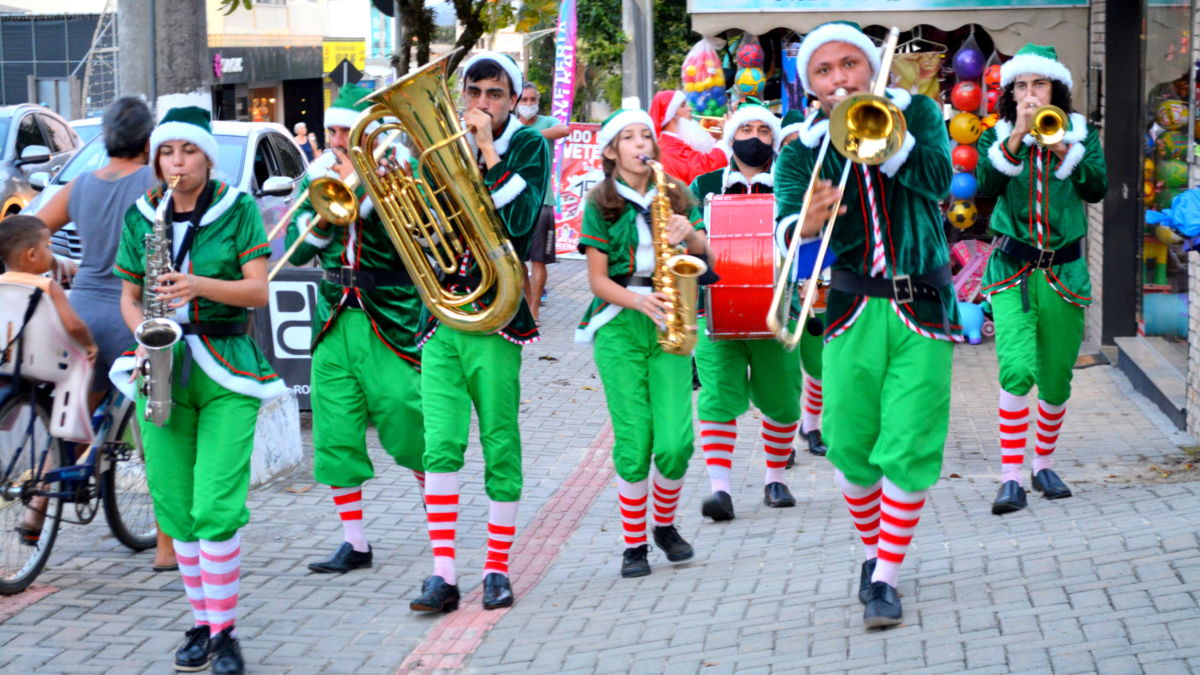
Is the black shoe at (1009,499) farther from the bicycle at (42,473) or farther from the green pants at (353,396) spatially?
the bicycle at (42,473)

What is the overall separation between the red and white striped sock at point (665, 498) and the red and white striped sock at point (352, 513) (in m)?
1.24

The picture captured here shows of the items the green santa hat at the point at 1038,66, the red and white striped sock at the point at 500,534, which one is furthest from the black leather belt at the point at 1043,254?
the red and white striped sock at the point at 500,534

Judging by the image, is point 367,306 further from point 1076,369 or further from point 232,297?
point 1076,369

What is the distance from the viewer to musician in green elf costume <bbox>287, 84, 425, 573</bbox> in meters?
6.18

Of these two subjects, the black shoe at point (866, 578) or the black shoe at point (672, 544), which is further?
the black shoe at point (672, 544)

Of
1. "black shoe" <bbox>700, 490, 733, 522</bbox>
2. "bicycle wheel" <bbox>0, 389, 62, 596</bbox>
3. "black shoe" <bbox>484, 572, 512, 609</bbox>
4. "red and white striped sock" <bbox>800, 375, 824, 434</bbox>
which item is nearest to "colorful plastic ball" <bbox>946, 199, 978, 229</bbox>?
"red and white striped sock" <bbox>800, 375, 824, 434</bbox>

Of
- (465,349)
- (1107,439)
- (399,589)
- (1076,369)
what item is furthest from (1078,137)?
(1076,369)

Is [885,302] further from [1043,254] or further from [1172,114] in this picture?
[1172,114]

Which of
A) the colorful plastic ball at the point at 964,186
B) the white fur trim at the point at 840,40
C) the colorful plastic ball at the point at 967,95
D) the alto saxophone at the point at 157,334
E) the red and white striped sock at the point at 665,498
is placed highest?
the colorful plastic ball at the point at 967,95

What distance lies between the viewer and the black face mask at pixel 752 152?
23.8 feet

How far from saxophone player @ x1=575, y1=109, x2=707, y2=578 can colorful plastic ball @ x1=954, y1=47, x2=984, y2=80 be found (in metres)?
6.70

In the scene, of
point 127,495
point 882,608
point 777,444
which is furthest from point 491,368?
point 777,444

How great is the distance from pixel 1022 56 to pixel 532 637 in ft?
11.8

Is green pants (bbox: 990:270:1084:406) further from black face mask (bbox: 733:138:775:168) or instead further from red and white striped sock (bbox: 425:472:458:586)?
red and white striped sock (bbox: 425:472:458:586)
